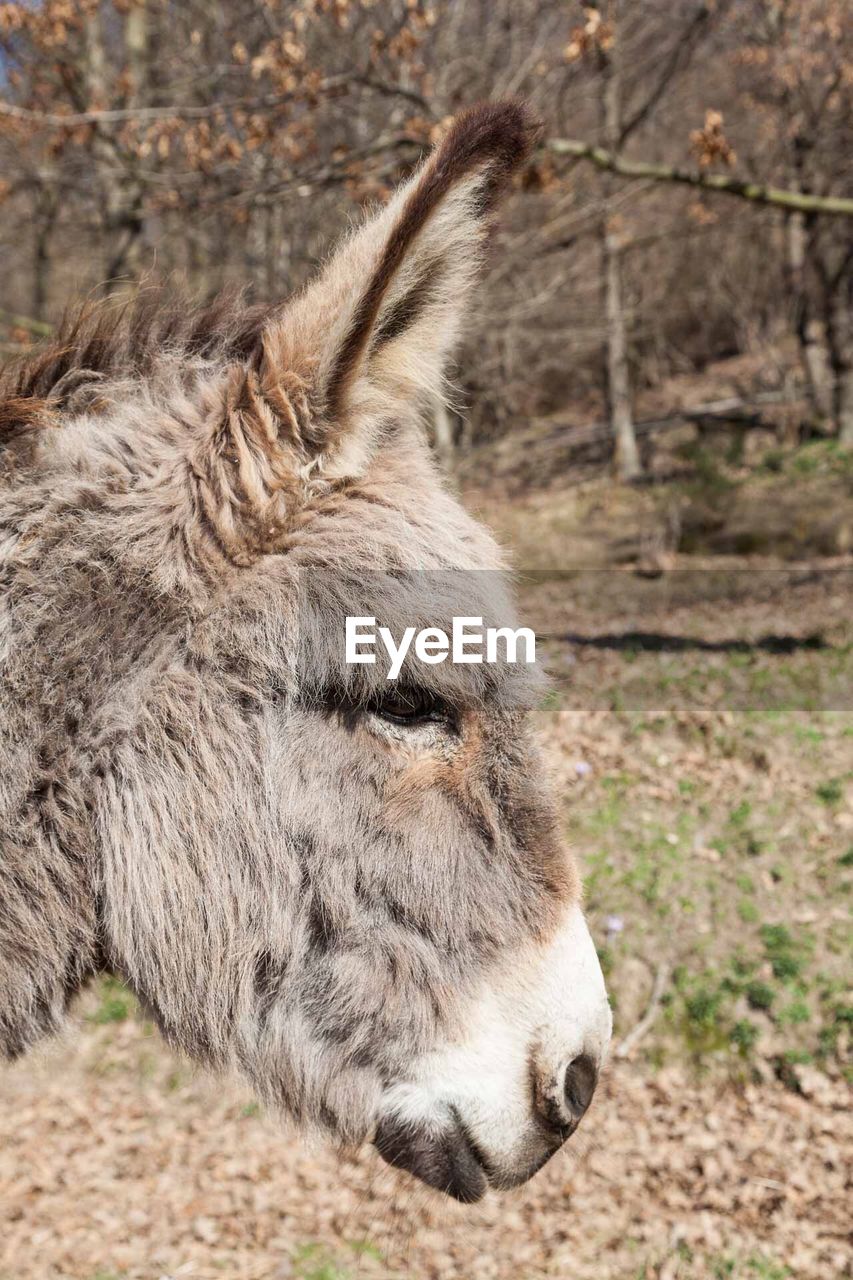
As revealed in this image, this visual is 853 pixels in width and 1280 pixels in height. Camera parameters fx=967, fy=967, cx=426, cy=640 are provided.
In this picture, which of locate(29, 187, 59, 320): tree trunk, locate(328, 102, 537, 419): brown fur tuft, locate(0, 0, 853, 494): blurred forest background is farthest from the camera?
locate(29, 187, 59, 320): tree trunk

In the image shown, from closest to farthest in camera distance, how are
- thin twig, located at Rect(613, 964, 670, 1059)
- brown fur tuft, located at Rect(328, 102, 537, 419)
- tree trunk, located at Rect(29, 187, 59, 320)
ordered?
brown fur tuft, located at Rect(328, 102, 537, 419) → thin twig, located at Rect(613, 964, 670, 1059) → tree trunk, located at Rect(29, 187, 59, 320)

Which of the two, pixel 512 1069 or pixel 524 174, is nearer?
pixel 512 1069

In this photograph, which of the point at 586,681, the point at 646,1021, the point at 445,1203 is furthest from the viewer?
the point at 586,681

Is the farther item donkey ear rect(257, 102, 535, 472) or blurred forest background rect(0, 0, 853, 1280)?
blurred forest background rect(0, 0, 853, 1280)

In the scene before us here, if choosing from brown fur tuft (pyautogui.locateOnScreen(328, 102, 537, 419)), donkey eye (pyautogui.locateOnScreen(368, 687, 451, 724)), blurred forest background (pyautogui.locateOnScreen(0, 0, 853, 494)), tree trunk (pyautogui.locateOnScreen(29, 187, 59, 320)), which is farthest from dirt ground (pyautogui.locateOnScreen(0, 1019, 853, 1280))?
tree trunk (pyautogui.locateOnScreen(29, 187, 59, 320))

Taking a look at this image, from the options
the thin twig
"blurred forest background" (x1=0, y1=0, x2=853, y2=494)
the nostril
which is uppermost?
"blurred forest background" (x1=0, y1=0, x2=853, y2=494)

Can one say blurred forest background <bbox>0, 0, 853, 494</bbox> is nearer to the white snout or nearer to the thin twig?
the white snout

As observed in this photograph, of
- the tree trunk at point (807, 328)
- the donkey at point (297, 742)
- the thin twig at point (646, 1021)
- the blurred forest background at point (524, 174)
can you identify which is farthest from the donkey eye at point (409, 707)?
the tree trunk at point (807, 328)

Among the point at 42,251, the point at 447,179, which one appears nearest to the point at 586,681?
the point at 447,179

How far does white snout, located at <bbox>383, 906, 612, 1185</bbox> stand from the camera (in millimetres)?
1871

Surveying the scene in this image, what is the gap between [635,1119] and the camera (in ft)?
15.1

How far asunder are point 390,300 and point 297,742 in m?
0.83

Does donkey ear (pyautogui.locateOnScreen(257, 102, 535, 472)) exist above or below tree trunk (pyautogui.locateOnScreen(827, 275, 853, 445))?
below

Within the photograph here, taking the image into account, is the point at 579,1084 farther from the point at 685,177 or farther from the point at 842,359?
the point at 842,359
